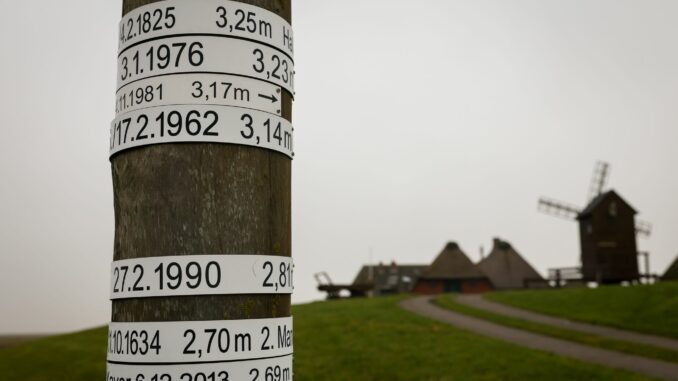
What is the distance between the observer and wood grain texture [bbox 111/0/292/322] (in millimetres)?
2088

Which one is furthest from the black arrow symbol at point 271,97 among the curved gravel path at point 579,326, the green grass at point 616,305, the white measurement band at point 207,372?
the green grass at point 616,305

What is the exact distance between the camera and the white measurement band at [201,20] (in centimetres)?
225

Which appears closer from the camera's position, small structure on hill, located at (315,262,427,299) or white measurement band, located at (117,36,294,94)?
white measurement band, located at (117,36,294,94)

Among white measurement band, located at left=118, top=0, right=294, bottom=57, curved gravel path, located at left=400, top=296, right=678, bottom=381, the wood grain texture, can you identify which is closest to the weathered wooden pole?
the wood grain texture

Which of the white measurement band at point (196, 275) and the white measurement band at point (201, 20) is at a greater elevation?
the white measurement band at point (201, 20)

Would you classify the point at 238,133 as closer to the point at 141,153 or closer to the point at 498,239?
the point at 141,153

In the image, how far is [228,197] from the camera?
6.94 ft

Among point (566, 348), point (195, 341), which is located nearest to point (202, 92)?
point (195, 341)

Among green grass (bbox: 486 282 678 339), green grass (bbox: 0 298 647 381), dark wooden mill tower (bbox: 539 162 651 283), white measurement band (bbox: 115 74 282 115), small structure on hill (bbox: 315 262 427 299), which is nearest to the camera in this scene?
white measurement band (bbox: 115 74 282 115)

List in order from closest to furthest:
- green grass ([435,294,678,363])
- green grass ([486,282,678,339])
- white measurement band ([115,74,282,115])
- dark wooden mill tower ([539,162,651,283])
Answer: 1. white measurement band ([115,74,282,115])
2. green grass ([435,294,678,363])
3. green grass ([486,282,678,339])
4. dark wooden mill tower ([539,162,651,283])

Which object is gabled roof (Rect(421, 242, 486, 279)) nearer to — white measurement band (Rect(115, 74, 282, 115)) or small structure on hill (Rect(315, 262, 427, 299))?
small structure on hill (Rect(315, 262, 427, 299))

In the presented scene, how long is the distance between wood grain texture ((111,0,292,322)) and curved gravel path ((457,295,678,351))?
2036cm

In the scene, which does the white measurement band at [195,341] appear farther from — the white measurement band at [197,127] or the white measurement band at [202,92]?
the white measurement band at [202,92]

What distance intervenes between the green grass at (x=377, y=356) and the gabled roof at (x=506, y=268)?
1513 inches
